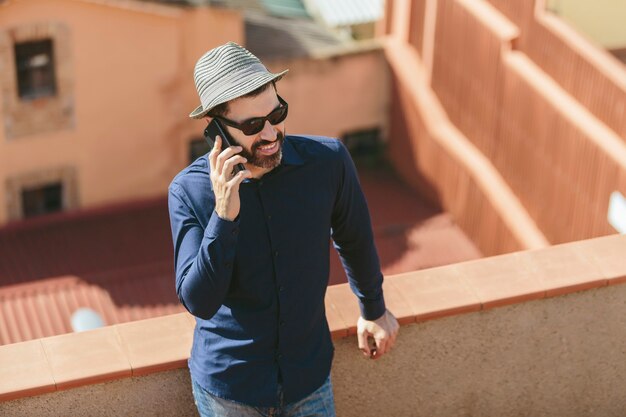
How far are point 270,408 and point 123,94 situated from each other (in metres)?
15.7

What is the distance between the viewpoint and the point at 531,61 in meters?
18.3


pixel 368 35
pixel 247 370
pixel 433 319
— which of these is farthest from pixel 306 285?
pixel 368 35

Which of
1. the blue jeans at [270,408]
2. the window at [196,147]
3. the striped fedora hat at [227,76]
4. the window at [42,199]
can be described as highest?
the striped fedora hat at [227,76]

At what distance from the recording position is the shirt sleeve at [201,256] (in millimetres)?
5164

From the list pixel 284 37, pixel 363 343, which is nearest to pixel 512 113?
pixel 284 37

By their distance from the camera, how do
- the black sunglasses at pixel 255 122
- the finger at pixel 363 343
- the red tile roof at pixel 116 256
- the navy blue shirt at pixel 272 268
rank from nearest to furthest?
the black sunglasses at pixel 255 122
the navy blue shirt at pixel 272 268
the finger at pixel 363 343
the red tile roof at pixel 116 256

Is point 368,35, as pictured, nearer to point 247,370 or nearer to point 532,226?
point 532,226

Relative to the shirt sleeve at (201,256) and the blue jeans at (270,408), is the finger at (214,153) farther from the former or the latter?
the blue jeans at (270,408)

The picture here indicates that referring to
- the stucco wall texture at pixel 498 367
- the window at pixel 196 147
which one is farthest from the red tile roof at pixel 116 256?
the stucco wall texture at pixel 498 367

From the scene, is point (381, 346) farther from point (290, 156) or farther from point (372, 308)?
point (290, 156)

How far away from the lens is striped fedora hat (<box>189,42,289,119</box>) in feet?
17.0

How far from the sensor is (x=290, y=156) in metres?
5.52

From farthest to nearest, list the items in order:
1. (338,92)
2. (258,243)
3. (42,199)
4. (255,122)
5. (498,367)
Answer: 1. (338,92)
2. (42,199)
3. (498,367)
4. (258,243)
5. (255,122)

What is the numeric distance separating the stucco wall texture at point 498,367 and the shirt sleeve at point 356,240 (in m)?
0.37
